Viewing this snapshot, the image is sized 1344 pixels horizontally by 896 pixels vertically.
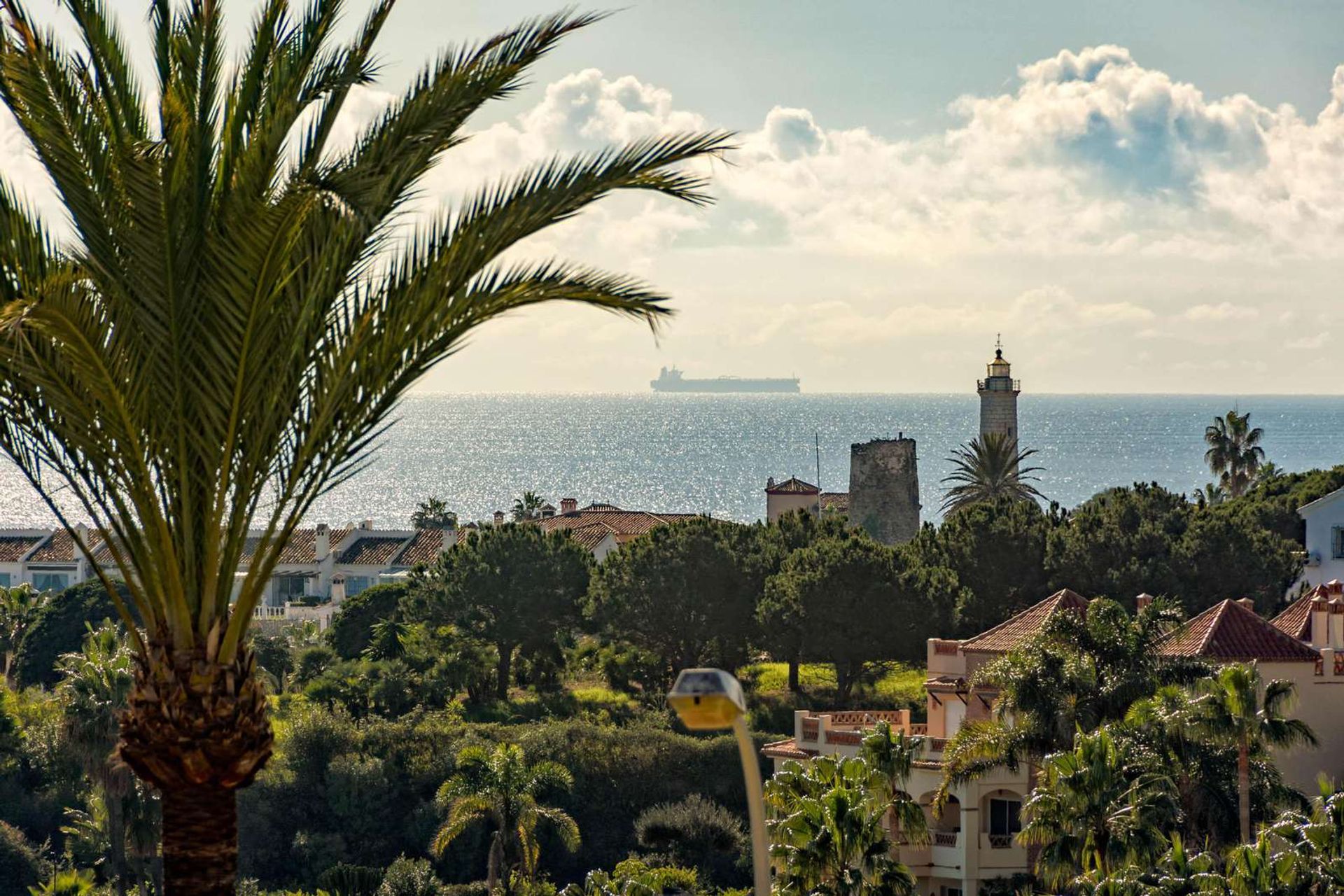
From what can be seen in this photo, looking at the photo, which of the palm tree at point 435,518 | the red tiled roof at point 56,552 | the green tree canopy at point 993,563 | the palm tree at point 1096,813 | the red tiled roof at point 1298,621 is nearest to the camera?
the palm tree at point 1096,813

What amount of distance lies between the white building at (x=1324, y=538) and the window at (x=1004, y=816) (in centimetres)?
2734

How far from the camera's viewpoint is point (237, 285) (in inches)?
412

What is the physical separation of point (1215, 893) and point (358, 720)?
3551 centimetres

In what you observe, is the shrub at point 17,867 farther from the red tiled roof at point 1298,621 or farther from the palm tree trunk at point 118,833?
the red tiled roof at point 1298,621

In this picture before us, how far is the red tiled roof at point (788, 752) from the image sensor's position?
133ft

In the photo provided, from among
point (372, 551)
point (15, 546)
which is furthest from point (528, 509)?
point (15, 546)

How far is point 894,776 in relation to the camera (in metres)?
32.7

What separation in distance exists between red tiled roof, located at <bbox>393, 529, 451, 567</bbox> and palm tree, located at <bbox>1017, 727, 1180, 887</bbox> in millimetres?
56071

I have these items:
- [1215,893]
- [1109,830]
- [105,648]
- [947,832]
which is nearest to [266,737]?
[1215,893]

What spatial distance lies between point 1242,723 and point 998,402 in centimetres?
6098

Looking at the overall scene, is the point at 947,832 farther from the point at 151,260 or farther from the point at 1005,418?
the point at 1005,418

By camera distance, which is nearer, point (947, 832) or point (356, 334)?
point (356, 334)

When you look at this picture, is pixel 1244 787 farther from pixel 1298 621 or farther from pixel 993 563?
pixel 993 563

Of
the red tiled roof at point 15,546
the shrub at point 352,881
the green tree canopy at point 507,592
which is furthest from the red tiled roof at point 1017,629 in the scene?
the red tiled roof at point 15,546
